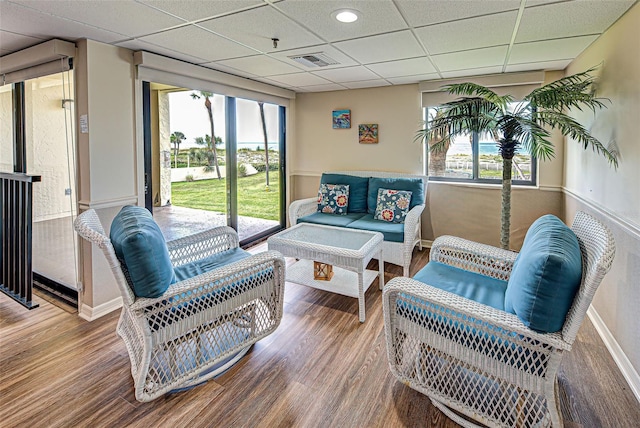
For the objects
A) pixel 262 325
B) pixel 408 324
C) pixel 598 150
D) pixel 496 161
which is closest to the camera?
pixel 408 324

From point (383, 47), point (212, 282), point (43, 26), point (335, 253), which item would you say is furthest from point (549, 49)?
point (43, 26)

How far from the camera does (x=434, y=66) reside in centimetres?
341

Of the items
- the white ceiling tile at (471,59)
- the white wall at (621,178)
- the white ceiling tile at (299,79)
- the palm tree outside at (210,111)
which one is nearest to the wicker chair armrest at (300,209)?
the palm tree outside at (210,111)

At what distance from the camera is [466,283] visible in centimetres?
209

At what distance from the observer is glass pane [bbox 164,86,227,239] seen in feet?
11.2

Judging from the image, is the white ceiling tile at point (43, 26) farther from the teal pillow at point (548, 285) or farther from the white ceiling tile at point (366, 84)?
the teal pillow at point (548, 285)

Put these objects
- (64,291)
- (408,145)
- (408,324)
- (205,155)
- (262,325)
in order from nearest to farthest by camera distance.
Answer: (408,324) < (262,325) < (64,291) < (205,155) < (408,145)

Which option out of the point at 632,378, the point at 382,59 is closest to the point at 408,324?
the point at 632,378

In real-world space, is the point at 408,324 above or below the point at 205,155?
below

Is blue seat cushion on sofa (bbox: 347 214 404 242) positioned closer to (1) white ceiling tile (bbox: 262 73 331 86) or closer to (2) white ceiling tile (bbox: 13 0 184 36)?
(1) white ceiling tile (bbox: 262 73 331 86)

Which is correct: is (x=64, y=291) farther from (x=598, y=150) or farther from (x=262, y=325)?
(x=598, y=150)

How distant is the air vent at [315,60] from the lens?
303 cm

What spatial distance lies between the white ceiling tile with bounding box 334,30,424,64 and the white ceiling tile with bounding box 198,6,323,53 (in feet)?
0.98

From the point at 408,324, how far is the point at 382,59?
2.37 metres
